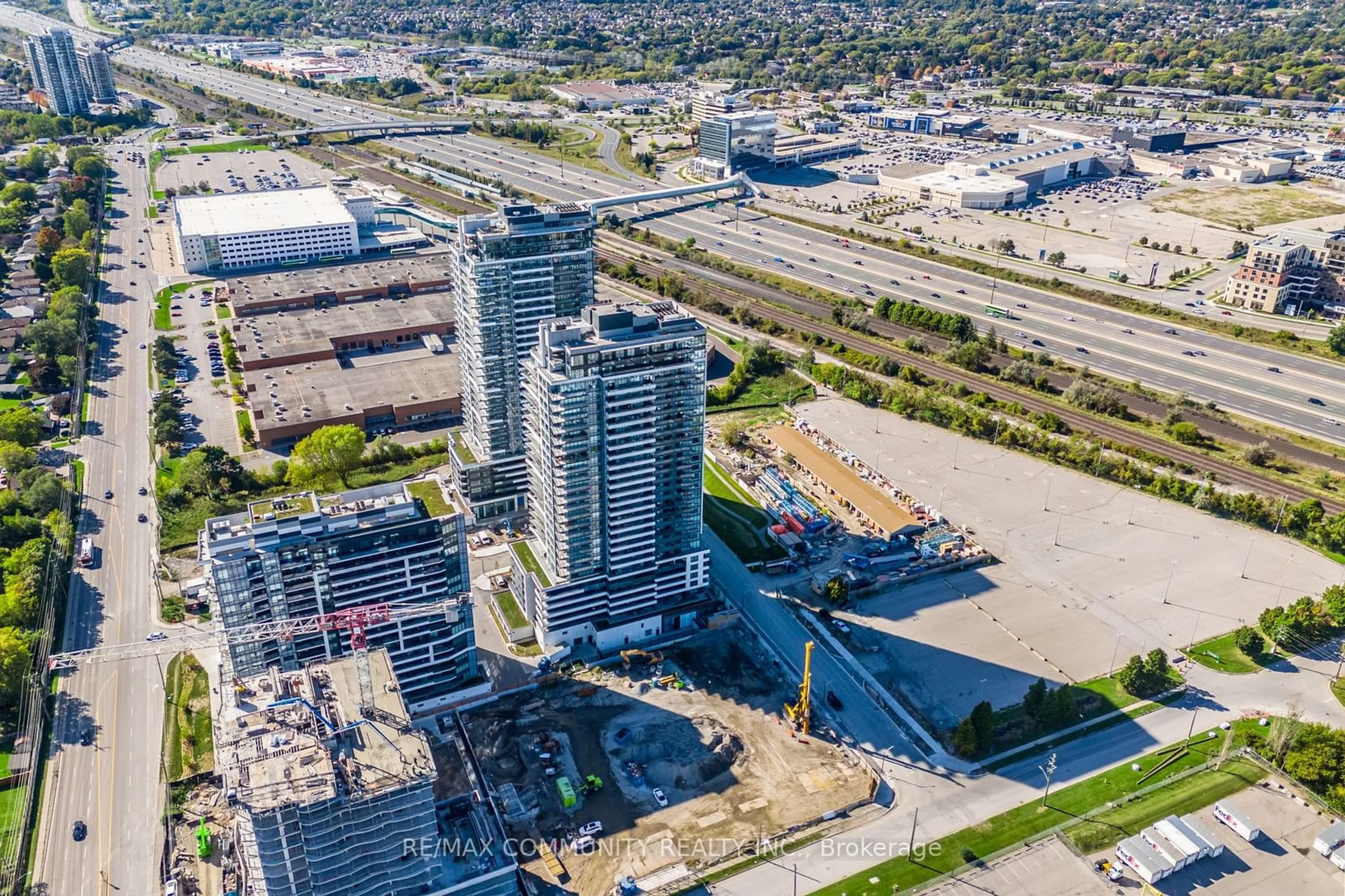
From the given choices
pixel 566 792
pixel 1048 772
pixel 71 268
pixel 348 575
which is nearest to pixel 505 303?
pixel 348 575

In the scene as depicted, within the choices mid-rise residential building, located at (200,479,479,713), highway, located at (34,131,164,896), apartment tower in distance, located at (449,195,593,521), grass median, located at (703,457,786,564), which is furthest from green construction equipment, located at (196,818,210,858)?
grass median, located at (703,457,786,564)

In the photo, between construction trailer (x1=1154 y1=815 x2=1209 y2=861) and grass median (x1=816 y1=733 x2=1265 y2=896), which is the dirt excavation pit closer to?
grass median (x1=816 y1=733 x2=1265 y2=896)

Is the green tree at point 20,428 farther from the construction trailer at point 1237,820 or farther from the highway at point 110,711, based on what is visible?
the construction trailer at point 1237,820

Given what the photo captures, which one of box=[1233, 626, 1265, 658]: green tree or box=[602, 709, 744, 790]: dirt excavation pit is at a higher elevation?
box=[1233, 626, 1265, 658]: green tree

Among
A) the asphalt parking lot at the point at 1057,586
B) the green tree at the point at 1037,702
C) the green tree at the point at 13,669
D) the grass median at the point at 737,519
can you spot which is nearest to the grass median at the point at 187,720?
the green tree at the point at 13,669

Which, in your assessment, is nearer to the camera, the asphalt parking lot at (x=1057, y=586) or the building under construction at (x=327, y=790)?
the building under construction at (x=327, y=790)

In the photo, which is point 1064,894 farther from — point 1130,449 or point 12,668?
point 12,668
